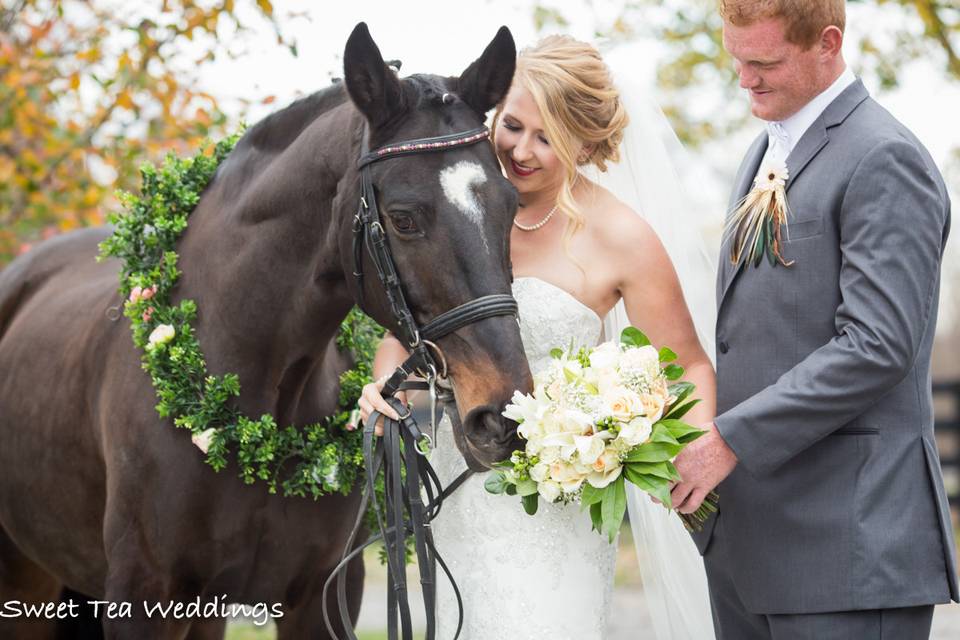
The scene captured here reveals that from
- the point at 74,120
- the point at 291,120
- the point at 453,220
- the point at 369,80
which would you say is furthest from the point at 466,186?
the point at 74,120

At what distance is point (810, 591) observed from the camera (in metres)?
2.53

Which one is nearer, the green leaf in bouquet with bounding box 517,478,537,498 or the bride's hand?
the green leaf in bouquet with bounding box 517,478,537,498

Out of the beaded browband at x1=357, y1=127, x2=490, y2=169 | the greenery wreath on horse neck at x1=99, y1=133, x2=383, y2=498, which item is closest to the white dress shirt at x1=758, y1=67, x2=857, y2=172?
the beaded browband at x1=357, y1=127, x2=490, y2=169

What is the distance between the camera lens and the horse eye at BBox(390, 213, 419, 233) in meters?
2.73

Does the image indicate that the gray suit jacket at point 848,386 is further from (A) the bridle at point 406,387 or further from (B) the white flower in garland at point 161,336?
(B) the white flower in garland at point 161,336

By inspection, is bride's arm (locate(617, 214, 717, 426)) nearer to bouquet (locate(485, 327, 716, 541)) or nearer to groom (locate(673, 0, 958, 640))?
groom (locate(673, 0, 958, 640))

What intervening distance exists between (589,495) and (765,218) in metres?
0.86

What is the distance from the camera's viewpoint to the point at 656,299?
9.87ft

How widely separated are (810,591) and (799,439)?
16.0 inches

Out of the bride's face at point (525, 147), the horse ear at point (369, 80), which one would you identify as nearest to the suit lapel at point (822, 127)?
the bride's face at point (525, 147)

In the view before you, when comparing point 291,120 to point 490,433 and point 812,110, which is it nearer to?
point 490,433

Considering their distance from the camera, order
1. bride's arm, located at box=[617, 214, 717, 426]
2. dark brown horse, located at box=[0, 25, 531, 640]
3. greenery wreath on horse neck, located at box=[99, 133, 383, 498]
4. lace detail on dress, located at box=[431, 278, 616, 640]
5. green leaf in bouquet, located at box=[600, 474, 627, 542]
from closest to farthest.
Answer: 1. green leaf in bouquet, located at box=[600, 474, 627, 542]
2. dark brown horse, located at box=[0, 25, 531, 640]
3. lace detail on dress, located at box=[431, 278, 616, 640]
4. bride's arm, located at box=[617, 214, 717, 426]
5. greenery wreath on horse neck, located at box=[99, 133, 383, 498]

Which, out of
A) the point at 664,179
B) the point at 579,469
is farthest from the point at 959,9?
the point at 579,469

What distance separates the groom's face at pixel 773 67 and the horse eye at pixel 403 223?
957mm
